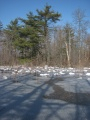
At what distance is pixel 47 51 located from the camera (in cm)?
3262

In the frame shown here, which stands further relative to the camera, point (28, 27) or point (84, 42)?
point (84, 42)

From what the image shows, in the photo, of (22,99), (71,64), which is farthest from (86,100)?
(71,64)

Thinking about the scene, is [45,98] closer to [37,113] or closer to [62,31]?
[37,113]

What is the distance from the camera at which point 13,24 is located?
135ft

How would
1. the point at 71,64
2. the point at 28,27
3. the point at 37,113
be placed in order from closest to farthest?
1. the point at 37,113
2. the point at 71,64
3. the point at 28,27

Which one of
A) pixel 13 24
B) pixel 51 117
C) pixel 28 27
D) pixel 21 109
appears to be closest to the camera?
pixel 51 117

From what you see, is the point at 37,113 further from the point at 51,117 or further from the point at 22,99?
the point at 22,99

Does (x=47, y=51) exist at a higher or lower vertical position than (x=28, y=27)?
lower

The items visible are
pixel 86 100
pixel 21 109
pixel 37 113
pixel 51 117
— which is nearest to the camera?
pixel 51 117

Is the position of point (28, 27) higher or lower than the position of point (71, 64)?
higher

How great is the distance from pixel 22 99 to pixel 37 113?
1705 millimetres

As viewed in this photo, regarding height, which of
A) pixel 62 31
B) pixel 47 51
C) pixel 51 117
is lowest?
pixel 51 117

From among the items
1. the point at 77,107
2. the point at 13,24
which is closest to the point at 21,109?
the point at 77,107

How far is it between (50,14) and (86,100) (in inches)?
1051
